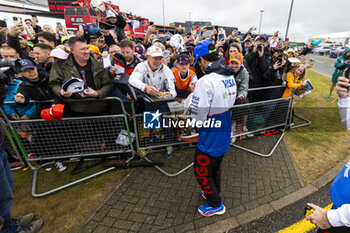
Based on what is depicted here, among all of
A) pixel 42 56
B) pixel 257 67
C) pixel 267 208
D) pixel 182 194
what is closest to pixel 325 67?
pixel 257 67

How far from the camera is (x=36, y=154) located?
11.3 feet

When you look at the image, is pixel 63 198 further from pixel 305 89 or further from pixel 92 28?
pixel 305 89

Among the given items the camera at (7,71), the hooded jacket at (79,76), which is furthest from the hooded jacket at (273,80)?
the camera at (7,71)

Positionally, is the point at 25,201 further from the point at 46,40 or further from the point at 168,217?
the point at 46,40

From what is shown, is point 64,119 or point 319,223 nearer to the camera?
point 319,223

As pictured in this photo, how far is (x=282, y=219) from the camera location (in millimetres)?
2674

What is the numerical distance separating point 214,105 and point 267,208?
2016mm

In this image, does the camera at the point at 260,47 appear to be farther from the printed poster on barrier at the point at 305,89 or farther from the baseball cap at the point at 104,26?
the baseball cap at the point at 104,26

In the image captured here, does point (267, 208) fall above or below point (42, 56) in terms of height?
below

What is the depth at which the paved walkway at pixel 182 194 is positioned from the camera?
261 centimetres

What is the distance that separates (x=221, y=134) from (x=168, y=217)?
5.06 ft

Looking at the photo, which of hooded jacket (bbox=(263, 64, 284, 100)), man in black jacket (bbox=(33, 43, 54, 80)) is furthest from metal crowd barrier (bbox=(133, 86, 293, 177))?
man in black jacket (bbox=(33, 43, 54, 80))

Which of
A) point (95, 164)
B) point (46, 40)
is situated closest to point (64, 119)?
point (95, 164)

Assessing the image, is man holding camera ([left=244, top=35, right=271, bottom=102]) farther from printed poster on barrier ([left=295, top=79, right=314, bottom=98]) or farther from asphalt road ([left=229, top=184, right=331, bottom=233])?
asphalt road ([left=229, top=184, right=331, bottom=233])
